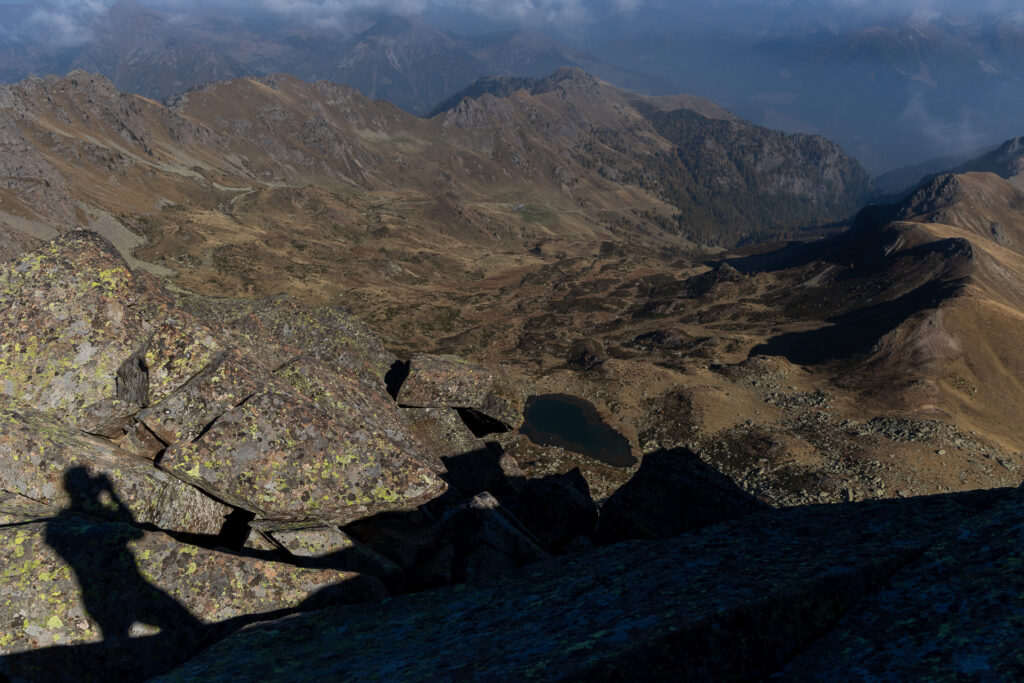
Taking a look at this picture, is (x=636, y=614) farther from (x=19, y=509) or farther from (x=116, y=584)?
(x=19, y=509)

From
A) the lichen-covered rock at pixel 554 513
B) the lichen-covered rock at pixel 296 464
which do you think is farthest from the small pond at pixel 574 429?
the lichen-covered rock at pixel 296 464

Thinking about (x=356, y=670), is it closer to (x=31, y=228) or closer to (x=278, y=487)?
(x=278, y=487)

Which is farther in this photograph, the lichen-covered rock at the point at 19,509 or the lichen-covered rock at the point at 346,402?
the lichen-covered rock at the point at 346,402

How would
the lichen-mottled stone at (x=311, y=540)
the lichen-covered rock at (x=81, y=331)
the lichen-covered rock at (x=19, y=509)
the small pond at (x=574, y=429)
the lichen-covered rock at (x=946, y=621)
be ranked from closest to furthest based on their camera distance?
the lichen-covered rock at (x=946, y=621), the lichen-covered rock at (x=19, y=509), the lichen-mottled stone at (x=311, y=540), the lichen-covered rock at (x=81, y=331), the small pond at (x=574, y=429)

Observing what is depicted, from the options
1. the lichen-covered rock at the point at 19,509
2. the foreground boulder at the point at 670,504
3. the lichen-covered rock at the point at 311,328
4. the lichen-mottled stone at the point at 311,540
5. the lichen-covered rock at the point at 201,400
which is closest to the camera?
the lichen-covered rock at the point at 19,509

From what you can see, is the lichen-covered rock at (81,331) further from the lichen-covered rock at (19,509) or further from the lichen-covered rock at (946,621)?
the lichen-covered rock at (946,621)

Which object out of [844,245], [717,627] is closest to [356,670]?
[717,627]
